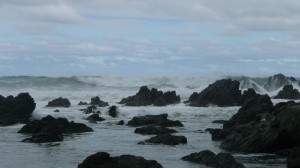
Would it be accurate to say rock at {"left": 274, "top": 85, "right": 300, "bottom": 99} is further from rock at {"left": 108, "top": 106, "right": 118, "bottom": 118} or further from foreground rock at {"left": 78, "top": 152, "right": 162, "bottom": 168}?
foreground rock at {"left": 78, "top": 152, "right": 162, "bottom": 168}

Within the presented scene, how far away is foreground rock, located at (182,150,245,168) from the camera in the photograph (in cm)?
2088

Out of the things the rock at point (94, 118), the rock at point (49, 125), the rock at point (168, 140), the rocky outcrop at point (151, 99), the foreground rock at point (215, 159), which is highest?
the rocky outcrop at point (151, 99)

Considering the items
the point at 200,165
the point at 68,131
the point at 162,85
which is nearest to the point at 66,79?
the point at 162,85

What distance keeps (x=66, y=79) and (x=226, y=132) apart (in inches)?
3129

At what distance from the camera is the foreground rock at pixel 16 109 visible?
43.7m

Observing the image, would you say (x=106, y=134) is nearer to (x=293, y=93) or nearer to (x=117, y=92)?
(x=293, y=93)

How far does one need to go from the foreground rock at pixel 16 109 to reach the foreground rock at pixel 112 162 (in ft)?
76.5

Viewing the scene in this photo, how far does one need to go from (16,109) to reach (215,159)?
27674 millimetres

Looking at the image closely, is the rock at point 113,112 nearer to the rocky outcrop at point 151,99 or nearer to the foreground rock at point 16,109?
the foreground rock at point 16,109

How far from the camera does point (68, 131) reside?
36.8 meters

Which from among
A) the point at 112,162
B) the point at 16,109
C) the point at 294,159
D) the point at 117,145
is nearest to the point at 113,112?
the point at 16,109

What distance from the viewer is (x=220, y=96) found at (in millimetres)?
60719

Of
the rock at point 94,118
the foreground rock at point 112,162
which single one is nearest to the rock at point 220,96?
the rock at point 94,118

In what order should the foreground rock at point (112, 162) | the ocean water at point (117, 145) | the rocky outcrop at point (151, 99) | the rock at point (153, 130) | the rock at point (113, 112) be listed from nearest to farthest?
the foreground rock at point (112, 162)
the ocean water at point (117, 145)
the rock at point (153, 130)
the rock at point (113, 112)
the rocky outcrop at point (151, 99)
